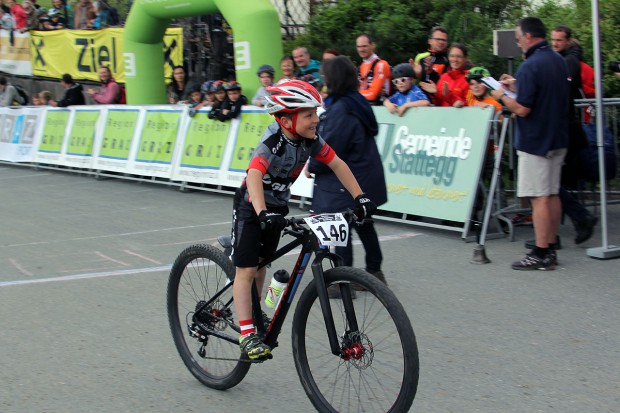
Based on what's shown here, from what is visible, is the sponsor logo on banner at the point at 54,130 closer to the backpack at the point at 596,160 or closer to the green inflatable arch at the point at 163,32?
the green inflatable arch at the point at 163,32

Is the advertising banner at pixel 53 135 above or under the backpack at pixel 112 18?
under

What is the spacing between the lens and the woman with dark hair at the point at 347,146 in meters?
7.17

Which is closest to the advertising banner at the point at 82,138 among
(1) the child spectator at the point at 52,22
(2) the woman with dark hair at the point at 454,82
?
(2) the woman with dark hair at the point at 454,82

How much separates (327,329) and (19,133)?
16022 millimetres

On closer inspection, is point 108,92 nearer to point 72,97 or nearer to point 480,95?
point 72,97

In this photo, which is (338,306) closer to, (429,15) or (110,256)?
(110,256)

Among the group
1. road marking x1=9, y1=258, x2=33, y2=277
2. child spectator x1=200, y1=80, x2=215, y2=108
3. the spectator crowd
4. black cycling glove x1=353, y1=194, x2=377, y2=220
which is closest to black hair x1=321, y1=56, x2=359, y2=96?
black cycling glove x1=353, y1=194, x2=377, y2=220

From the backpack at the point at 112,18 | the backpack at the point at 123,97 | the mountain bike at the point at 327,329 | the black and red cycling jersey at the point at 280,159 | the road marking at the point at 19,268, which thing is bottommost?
the road marking at the point at 19,268

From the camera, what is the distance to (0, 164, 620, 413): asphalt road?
4980 millimetres

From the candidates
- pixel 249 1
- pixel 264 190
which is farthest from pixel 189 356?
pixel 249 1

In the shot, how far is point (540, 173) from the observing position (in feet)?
25.7

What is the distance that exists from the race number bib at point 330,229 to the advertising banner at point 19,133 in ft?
49.0

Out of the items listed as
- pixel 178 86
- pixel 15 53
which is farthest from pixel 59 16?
pixel 178 86

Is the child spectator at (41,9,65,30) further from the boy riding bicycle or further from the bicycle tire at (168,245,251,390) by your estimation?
the boy riding bicycle
